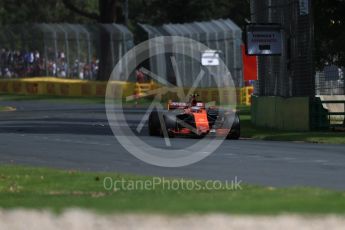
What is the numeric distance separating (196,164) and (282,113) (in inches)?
507

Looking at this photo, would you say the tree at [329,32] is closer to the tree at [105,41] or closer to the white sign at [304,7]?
the white sign at [304,7]

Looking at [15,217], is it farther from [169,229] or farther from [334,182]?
[334,182]

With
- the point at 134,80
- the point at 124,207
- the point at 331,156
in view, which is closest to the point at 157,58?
the point at 134,80

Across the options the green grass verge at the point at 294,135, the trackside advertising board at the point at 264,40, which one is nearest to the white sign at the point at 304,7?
the trackside advertising board at the point at 264,40

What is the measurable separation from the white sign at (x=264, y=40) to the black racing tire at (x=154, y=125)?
5.39 m

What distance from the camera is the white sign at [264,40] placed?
30266 millimetres

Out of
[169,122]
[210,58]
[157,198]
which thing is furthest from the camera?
[210,58]

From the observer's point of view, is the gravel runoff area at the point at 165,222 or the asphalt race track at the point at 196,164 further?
the asphalt race track at the point at 196,164

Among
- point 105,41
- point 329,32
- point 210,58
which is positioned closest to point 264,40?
point 329,32

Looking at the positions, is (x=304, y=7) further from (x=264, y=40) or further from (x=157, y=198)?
(x=157, y=198)

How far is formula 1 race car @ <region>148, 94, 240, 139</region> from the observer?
25344mm

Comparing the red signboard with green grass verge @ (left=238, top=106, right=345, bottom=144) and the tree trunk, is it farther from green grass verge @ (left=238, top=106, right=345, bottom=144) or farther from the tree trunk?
the tree trunk

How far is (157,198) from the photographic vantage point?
1214 centimetres

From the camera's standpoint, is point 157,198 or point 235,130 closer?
point 157,198
